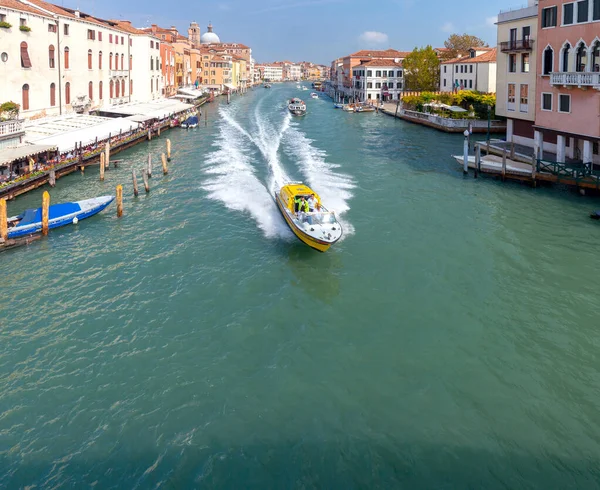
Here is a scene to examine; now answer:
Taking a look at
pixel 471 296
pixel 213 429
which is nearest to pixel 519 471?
pixel 213 429

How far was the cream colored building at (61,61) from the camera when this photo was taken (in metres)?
37.0

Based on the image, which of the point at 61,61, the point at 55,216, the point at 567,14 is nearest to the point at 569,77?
the point at 567,14

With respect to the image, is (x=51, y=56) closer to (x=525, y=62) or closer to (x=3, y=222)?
(x=3, y=222)

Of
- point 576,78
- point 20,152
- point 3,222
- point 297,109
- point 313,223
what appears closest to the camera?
point 313,223

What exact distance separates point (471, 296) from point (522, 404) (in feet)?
18.0

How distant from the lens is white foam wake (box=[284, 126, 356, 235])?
87.6 ft

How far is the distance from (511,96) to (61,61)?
35452 millimetres

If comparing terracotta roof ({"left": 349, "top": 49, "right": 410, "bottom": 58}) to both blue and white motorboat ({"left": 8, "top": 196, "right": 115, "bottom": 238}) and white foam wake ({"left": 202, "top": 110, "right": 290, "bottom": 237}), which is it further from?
blue and white motorboat ({"left": 8, "top": 196, "right": 115, "bottom": 238})

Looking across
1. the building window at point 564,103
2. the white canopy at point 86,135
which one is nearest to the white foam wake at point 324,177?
the building window at point 564,103

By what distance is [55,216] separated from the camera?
921 inches

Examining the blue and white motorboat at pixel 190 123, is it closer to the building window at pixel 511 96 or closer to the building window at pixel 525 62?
the building window at pixel 511 96

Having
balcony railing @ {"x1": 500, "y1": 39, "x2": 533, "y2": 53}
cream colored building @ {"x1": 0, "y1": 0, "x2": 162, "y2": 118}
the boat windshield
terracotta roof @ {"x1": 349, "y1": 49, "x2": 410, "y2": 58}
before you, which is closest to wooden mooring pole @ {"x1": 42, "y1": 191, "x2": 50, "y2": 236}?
the boat windshield

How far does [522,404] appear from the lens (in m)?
11.5

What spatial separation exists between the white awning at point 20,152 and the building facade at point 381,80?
74.7 m
